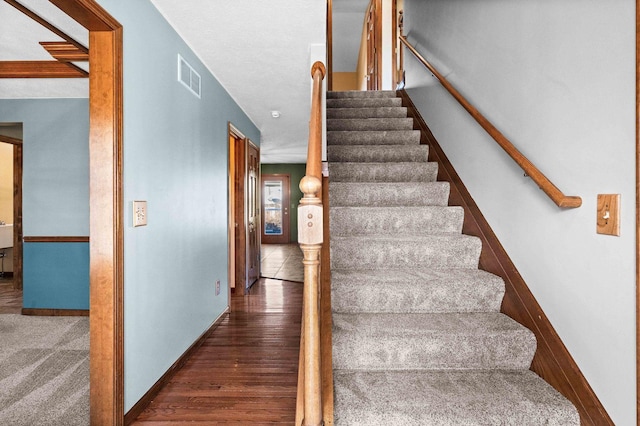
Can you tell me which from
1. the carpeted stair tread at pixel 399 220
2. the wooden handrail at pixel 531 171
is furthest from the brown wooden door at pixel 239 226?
the wooden handrail at pixel 531 171

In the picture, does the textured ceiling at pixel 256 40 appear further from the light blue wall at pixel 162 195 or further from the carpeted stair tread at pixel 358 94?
the carpeted stair tread at pixel 358 94

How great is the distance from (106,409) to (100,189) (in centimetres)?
105

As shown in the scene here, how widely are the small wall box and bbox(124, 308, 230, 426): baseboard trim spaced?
969 millimetres

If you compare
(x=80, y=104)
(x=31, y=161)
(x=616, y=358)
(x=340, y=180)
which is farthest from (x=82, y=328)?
(x=616, y=358)

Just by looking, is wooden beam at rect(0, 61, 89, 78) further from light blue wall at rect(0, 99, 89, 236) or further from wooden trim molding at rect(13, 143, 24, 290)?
wooden trim molding at rect(13, 143, 24, 290)

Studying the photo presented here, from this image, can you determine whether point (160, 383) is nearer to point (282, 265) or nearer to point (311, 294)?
point (311, 294)

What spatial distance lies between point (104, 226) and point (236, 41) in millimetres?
1630

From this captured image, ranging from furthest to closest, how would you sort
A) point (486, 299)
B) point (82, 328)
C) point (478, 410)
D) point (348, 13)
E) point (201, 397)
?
1. point (348, 13)
2. point (82, 328)
3. point (201, 397)
4. point (486, 299)
5. point (478, 410)

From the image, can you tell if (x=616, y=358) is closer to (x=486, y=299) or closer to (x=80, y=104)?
(x=486, y=299)

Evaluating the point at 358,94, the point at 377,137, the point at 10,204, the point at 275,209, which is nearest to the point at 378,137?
the point at 377,137

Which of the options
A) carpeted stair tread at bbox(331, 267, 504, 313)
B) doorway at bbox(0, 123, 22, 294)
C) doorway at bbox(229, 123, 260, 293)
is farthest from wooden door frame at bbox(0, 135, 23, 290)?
carpeted stair tread at bbox(331, 267, 504, 313)

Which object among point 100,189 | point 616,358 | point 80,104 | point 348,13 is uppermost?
point 348,13

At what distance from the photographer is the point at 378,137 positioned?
3318 mm

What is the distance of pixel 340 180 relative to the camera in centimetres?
287
